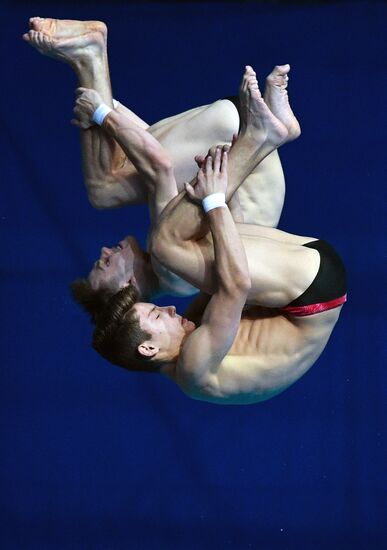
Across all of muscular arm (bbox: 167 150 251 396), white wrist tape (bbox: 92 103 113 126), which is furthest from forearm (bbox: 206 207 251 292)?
white wrist tape (bbox: 92 103 113 126)

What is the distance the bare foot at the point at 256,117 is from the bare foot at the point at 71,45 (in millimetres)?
584

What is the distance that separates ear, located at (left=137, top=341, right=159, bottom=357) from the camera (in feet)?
11.6

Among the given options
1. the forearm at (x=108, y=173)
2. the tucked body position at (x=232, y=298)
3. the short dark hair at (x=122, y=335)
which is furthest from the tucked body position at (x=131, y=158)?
the short dark hair at (x=122, y=335)

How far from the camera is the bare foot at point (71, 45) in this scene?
3762 mm

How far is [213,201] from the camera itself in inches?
131

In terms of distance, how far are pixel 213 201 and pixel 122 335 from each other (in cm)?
47

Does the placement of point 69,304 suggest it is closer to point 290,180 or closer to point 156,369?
point 290,180

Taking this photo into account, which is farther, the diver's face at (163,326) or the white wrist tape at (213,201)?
the diver's face at (163,326)

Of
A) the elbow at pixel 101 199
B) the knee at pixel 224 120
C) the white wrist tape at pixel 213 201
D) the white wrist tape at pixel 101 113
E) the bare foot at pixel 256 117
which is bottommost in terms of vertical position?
the elbow at pixel 101 199

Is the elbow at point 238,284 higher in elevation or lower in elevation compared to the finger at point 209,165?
lower

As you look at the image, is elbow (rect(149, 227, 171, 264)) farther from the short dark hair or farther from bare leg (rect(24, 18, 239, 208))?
bare leg (rect(24, 18, 239, 208))

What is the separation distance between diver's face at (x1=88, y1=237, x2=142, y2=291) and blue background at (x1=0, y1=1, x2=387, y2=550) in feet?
4.49

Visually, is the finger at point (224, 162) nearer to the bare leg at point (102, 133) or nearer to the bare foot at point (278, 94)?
the bare foot at point (278, 94)

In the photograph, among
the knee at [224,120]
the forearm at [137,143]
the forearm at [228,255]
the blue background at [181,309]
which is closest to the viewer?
the forearm at [228,255]
